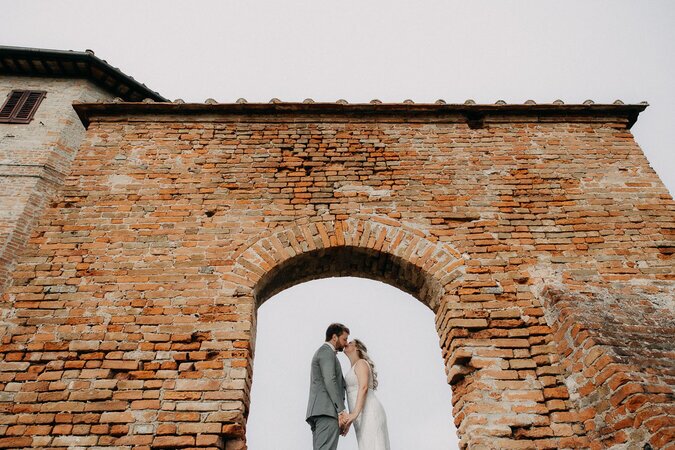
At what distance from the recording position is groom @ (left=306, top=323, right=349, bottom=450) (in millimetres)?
3697

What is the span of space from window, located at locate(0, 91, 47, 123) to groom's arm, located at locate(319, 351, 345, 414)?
8.05 metres

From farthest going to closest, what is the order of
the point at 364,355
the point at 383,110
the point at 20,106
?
the point at 20,106
the point at 383,110
the point at 364,355

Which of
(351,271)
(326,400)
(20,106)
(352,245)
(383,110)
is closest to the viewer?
(326,400)

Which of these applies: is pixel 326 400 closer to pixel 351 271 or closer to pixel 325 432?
pixel 325 432

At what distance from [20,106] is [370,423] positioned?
30.4ft

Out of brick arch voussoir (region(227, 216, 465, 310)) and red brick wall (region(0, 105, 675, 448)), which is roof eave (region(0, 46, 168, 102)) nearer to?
red brick wall (region(0, 105, 675, 448))

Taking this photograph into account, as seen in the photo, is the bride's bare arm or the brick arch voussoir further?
the brick arch voussoir

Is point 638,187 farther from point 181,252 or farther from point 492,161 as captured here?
point 181,252

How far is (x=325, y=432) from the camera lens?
3.70 meters

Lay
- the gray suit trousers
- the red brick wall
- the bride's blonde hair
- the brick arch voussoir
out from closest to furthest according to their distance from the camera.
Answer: the red brick wall → the gray suit trousers → the bride's blonde hair → the brick arch voussoir

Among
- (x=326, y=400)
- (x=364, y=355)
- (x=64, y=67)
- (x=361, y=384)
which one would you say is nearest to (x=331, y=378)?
(x=326, y=400)

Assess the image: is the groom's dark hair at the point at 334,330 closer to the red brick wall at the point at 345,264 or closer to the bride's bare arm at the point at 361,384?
the bride's bare arm at the point at 361,384

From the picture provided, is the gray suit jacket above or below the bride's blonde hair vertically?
below

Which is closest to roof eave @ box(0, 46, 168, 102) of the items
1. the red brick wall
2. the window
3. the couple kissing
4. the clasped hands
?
the window
